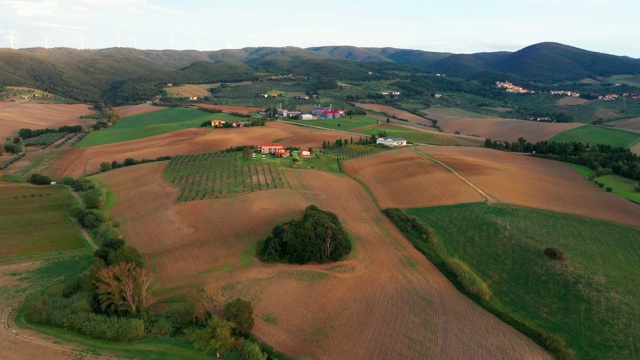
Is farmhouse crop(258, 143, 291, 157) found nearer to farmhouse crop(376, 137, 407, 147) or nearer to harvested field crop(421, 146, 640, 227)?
farmhouse crop(376, 137, 407, 147)

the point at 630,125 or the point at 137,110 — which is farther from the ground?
the point at 630,125

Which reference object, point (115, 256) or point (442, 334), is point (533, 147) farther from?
point (115, 256)

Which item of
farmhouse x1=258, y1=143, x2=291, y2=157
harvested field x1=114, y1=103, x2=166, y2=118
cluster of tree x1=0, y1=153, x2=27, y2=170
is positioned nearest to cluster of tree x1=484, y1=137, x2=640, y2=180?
farmhouse x1=258, y1=143, x2=291, y2=157

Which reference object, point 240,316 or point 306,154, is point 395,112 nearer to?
point 306,154

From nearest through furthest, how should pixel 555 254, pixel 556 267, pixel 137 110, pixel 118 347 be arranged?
1. pixel 118 347
2. pixel 556 267
3. pixel 555 254
4. pixel 137 110

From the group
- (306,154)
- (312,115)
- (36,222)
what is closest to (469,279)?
(306,154)

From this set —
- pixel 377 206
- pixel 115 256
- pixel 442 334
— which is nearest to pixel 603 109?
pixel 377 206

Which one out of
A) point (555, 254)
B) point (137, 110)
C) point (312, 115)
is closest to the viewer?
point (555, 254)
